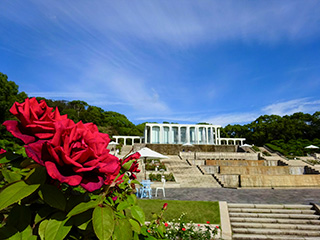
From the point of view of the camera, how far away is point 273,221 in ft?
28.0

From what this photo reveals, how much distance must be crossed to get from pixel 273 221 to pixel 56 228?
1039cm

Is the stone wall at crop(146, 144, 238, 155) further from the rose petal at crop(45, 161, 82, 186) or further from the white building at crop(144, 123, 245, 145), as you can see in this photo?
the rose petal at crop(45, 161, 82, 186)

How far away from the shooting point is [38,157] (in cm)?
70

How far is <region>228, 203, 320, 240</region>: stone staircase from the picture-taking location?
25.2 ft

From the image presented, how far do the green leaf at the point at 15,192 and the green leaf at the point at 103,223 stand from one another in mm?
224

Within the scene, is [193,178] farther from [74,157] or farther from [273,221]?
[74,157]

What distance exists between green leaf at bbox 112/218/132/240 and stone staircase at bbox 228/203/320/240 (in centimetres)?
833

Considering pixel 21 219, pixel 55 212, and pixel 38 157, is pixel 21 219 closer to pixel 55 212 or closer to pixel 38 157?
pixel 55 212

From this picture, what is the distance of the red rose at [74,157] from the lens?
0.66 m

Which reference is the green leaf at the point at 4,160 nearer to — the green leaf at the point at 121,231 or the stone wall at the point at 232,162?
the green leaf at the point at 121,231

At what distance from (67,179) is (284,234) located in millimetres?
9874

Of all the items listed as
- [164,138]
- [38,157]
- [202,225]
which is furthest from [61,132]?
[164,138]

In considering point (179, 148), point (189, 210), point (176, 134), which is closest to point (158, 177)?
point (189, 210)

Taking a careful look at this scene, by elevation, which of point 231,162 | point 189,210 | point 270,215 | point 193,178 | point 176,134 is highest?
point 176,134
